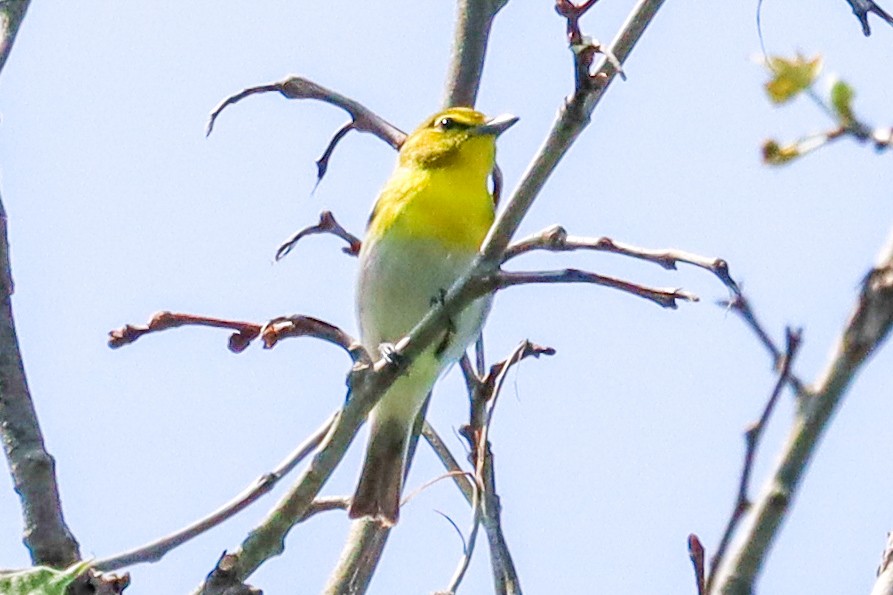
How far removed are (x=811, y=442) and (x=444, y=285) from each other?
3.88 meters

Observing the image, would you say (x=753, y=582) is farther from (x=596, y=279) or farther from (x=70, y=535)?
(x=70, y=535)

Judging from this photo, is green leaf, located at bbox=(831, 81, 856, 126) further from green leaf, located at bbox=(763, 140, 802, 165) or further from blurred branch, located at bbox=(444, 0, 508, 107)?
blurred branch, located at bbox=(444, 0, 508, 107)

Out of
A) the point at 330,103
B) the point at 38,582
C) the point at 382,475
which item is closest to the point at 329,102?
the point at 330,103

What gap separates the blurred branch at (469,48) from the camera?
403 cm

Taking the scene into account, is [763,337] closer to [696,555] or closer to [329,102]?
[696,555]

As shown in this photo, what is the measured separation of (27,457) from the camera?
261 cm

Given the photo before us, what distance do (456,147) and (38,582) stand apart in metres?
3.76

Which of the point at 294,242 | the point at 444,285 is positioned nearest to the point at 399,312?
the point at 444,285

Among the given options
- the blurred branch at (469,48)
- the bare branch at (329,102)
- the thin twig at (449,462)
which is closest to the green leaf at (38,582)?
the thin twig at (449,462)

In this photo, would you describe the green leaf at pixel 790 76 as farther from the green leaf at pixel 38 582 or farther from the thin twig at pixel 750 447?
the green leaf at pixel 38 582

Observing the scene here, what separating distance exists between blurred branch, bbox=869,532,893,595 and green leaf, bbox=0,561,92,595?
105 cm

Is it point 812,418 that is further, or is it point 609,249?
point 609,249

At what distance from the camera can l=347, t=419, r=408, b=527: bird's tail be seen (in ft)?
12.8

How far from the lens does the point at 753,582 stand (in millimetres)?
1234
